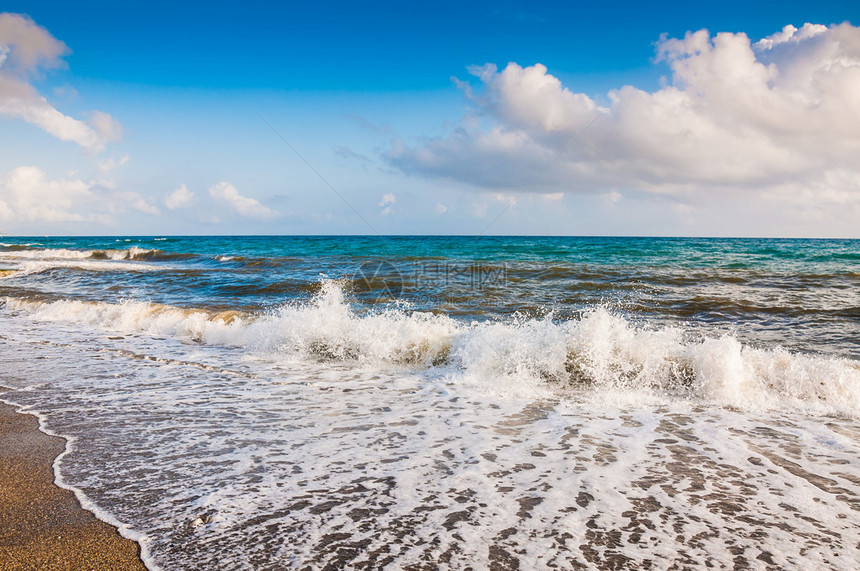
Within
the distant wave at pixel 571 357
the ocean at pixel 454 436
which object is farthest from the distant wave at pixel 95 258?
the distant wave at pixel 571 357

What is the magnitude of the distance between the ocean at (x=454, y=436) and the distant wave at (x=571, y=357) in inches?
1.2

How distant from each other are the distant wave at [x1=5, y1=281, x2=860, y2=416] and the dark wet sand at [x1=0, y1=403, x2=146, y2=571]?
4.12 metres

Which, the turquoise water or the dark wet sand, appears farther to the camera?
the turquoise water

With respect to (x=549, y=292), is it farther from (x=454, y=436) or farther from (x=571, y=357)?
(x=454, y=436)

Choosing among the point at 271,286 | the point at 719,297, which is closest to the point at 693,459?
A: the point at 719,297

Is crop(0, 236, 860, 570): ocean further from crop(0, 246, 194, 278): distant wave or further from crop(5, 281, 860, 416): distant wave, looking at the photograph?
crop(0, 246, 194, 278): distant wave

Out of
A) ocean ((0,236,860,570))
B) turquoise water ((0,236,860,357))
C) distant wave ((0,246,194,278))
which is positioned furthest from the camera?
distant wave ((0,246,194,278))

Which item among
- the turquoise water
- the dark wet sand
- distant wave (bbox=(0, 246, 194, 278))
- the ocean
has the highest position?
distant wave (bbox=(0, 246, 194, 278))

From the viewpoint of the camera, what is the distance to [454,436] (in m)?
4.22

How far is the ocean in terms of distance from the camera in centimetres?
261

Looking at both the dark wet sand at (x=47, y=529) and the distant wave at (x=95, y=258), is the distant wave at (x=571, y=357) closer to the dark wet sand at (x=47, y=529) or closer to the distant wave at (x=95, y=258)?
the dark wet sand at (x=47, y=529)

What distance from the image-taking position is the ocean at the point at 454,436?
2.61 metres

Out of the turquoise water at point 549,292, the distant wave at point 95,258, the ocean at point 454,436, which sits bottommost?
the ocean at point 454,436

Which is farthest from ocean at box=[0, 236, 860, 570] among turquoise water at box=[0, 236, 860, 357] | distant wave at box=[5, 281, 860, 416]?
turquoise water at box=[0, 236, 860, 357]
